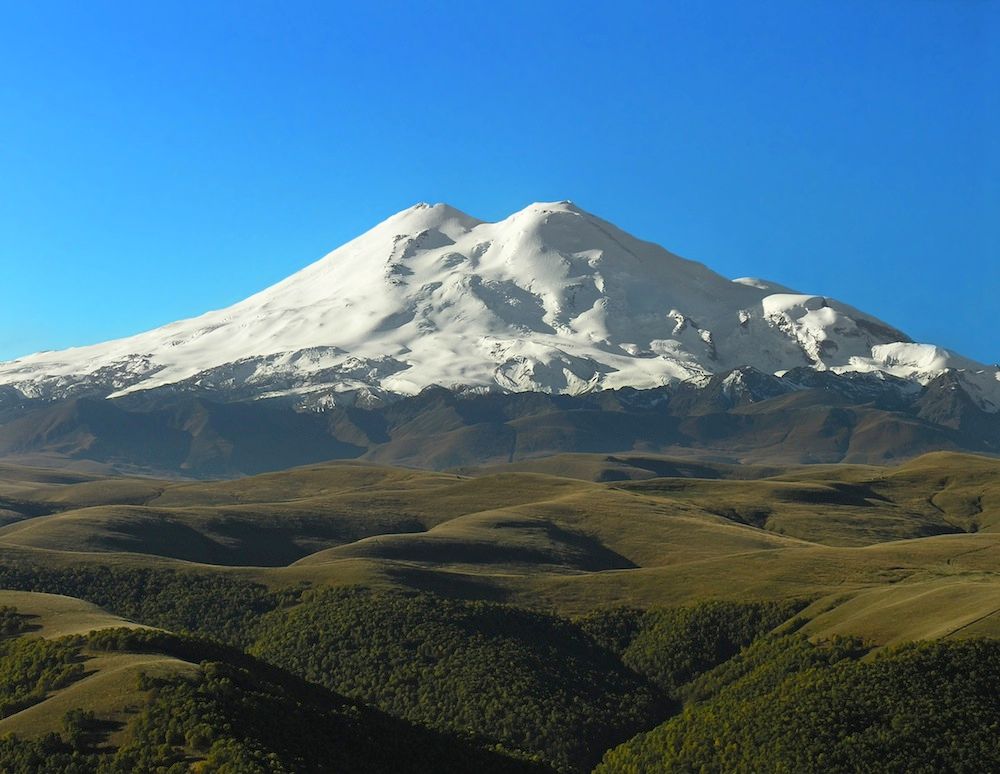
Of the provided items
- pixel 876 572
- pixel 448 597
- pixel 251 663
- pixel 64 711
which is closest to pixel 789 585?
pixel 876 572

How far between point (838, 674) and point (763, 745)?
544 inches

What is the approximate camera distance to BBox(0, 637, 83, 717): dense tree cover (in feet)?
348

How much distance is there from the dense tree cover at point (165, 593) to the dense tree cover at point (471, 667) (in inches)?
187

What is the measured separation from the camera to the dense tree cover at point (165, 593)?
167 meters

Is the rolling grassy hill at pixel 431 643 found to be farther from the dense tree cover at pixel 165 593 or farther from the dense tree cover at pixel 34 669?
the dense tree cover at pixel 34 669

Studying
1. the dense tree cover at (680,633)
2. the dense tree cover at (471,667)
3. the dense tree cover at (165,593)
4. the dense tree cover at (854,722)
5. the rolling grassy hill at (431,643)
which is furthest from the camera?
the dense tree cover at (165,593)

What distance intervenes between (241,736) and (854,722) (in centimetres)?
4627

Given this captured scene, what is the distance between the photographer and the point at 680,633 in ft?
531

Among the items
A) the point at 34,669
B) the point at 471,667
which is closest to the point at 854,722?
the point at 471,667

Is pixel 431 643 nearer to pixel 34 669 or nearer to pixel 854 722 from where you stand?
pixel 34 669

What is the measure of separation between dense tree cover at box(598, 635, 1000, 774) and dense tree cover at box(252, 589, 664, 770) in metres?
8.87

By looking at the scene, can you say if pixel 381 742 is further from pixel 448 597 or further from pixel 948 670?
pixel 448 597

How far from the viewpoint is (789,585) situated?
178250mm

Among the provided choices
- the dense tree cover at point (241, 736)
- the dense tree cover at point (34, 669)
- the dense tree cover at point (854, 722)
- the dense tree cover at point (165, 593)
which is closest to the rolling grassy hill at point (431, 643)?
the dense tree cover at point (241, 736)
